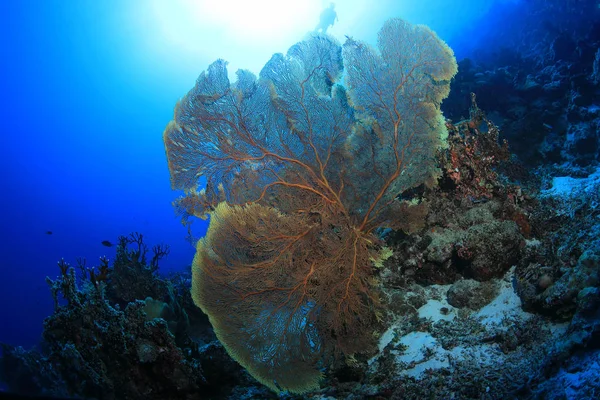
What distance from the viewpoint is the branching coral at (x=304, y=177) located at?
4.02 meters

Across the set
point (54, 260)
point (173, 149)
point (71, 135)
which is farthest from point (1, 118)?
point (173, 149)

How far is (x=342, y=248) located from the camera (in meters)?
4.20

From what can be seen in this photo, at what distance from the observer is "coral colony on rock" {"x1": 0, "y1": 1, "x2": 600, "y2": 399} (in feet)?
12.0

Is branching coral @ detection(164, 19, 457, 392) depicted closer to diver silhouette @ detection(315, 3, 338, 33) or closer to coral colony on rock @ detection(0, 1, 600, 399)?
coral colony on rock @ detection(0, 1, 600, 399)

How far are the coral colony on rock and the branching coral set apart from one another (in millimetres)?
24

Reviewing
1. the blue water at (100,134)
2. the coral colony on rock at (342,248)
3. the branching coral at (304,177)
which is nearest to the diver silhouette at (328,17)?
the blue water at (100,134)

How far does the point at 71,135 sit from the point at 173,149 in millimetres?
87026

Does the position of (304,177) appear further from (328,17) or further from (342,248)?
(328,17)

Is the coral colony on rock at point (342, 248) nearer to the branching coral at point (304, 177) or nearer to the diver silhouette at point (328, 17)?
the branching coral at point (304, 177)

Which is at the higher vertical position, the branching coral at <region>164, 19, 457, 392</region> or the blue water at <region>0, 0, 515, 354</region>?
the blue water at <region>0, 0, 515, 354</region>

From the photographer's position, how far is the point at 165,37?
44312 millimetres

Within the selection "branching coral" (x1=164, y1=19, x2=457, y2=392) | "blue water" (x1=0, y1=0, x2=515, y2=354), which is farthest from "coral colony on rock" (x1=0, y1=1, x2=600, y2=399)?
"blue water" (x1=0, y1=0, x2=515, y2=354)

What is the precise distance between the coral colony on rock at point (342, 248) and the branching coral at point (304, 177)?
0.02 metres

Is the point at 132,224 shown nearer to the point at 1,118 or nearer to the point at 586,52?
the point at 1,118
